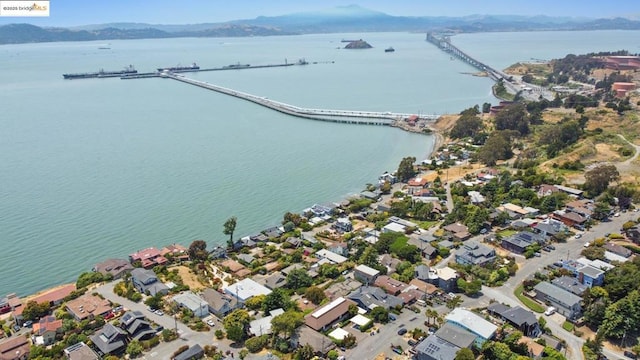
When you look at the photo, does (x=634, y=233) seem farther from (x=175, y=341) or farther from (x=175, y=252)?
(x=175, y=252)

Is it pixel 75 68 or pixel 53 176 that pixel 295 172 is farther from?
pixel 75 68

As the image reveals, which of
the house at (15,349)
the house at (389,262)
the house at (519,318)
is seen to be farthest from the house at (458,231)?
the house at (15,349)

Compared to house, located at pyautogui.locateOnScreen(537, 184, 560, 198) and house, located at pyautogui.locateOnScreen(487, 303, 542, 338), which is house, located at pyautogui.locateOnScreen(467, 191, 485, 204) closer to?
house, located at pyautogui.locateOnScreen(537, 184, 560, 198)

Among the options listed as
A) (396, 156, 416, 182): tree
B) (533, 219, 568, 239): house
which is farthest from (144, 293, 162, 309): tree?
(396, 156, 416, 182): tree

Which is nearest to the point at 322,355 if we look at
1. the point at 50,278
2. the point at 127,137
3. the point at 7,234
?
the point at 50,278

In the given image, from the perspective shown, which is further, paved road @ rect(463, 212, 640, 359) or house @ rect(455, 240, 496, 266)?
house @ rect(455, 240, 496, 266)

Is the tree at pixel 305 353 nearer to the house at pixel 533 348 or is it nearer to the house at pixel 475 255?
the house at pixel 533 348
